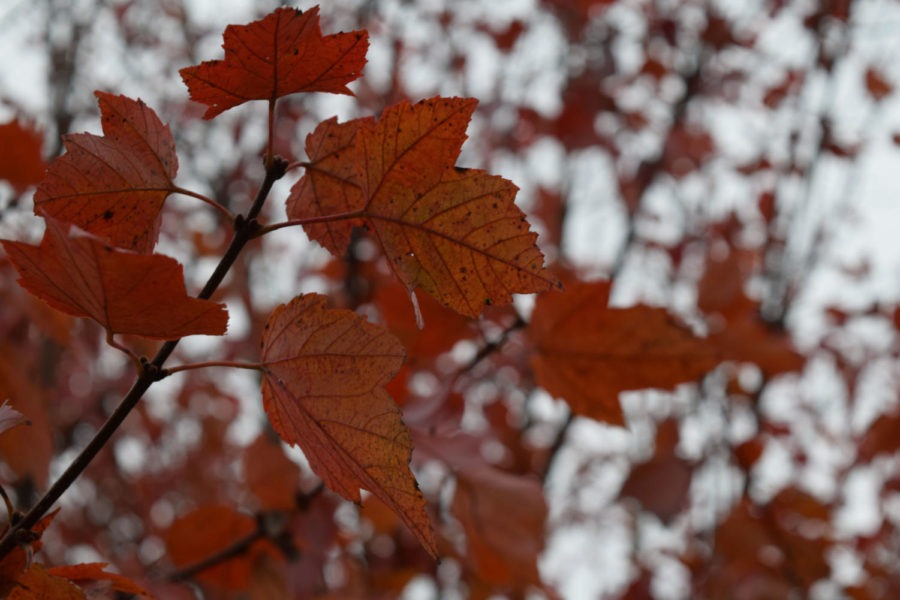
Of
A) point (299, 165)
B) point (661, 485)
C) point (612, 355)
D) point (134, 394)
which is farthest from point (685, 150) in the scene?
point (134, 394)

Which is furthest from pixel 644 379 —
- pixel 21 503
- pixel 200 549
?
pixel 21 503

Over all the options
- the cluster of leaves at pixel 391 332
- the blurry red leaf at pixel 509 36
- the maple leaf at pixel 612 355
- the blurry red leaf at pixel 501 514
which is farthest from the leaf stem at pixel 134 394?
the blurry red leaf at pixel 509 36

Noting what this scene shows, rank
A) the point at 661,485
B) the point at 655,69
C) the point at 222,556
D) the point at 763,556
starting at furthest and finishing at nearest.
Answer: the point at 655,69 < the point at 763,556 < the point at 661,485 < the point at 222,556

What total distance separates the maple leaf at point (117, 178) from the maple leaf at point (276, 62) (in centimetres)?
4

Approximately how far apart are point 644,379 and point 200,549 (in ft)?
1.77

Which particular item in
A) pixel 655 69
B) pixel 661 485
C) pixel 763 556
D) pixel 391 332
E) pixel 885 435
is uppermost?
pixel 655 69

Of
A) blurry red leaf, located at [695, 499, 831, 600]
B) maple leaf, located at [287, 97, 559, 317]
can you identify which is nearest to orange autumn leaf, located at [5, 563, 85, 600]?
maple leaf, located at [287, 97, 559, 317]

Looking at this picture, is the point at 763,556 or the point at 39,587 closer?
the point at 39,587

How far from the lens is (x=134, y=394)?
0.38m

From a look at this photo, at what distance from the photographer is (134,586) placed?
43 cm

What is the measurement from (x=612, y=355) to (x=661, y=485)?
2.14 feet

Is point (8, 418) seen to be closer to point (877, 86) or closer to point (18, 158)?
point (18, 158)

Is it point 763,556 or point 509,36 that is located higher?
point 509,36

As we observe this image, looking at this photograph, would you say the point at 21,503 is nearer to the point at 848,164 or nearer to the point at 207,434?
the point at 207,434
